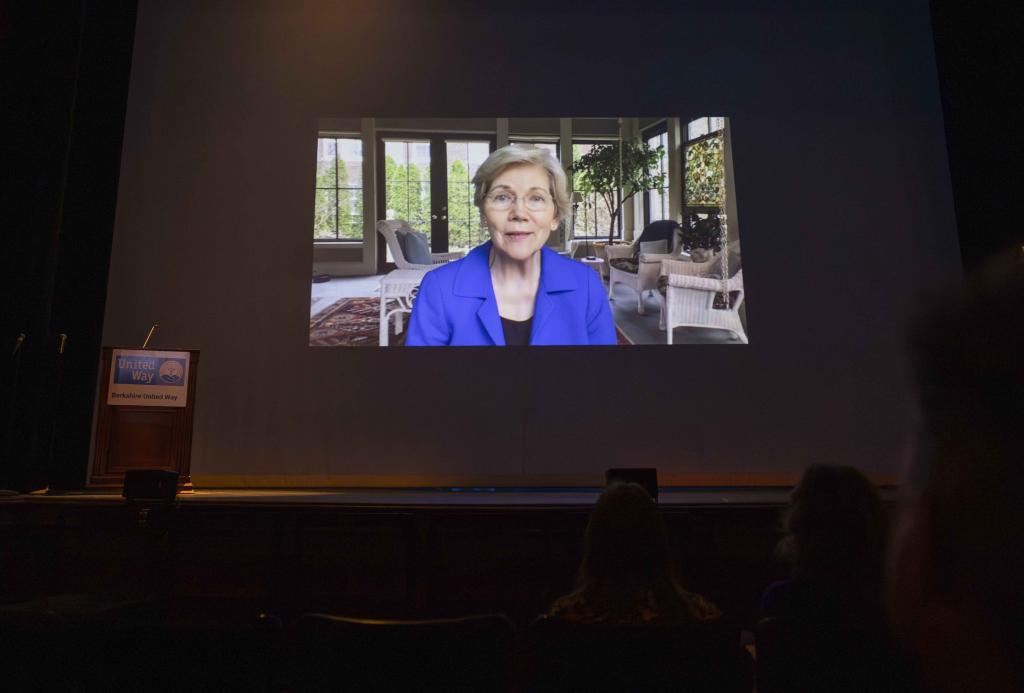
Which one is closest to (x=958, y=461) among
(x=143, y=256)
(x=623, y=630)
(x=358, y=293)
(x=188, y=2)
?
(x=623, y=630)

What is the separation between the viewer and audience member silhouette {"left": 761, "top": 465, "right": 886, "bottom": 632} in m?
1.77

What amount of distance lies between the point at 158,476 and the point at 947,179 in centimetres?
566

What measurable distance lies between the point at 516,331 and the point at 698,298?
4.35 feet

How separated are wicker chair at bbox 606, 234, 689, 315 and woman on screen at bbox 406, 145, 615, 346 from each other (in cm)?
14

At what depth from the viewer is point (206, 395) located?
5.43 m

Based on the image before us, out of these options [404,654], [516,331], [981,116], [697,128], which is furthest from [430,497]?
[981,116]

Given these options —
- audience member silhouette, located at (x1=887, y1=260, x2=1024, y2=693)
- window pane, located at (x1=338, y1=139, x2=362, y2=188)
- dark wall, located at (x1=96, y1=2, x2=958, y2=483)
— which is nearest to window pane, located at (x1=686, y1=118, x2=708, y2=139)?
dark wall, located at (x1=96, y1=2, x2=958, y2=483)

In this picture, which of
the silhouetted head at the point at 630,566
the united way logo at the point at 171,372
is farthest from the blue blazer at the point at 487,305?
the silhouetted head at the point at 630,566

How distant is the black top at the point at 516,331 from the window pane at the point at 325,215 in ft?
4.61

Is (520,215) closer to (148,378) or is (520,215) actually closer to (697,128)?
(697,128)

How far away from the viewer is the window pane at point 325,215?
552 centimetres

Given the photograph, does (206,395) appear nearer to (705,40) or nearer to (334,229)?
(334,229)

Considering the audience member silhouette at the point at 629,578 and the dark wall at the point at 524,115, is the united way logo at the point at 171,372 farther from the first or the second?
the audience member silhouette at the point at 629,578

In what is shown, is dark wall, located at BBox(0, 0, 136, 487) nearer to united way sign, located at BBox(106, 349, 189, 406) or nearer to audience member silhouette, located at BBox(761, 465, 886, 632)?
united way sign, located at BBox(106, 349, 189, 406)
